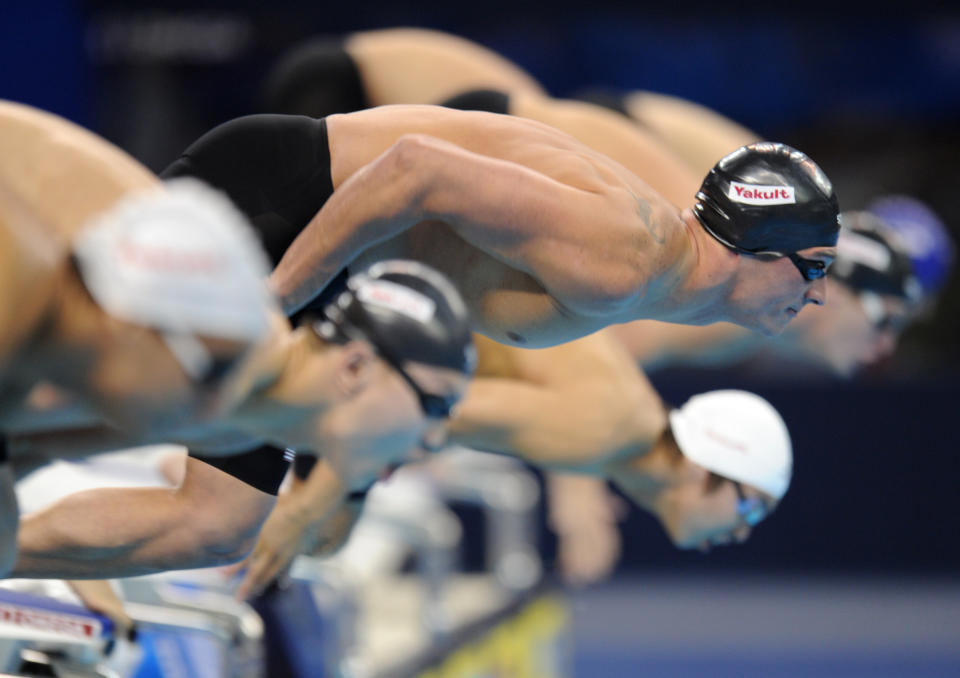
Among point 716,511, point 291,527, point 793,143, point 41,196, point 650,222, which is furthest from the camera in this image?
point 793,143

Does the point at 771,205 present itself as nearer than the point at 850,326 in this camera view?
Yes

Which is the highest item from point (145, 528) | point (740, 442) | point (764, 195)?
point (764, 195)

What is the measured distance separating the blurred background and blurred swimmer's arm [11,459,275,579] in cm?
600

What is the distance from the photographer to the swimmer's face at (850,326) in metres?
5.57

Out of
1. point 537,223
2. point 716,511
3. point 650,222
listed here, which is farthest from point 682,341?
point 537,223

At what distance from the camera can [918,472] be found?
1026 centimetres

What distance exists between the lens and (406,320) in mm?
2652

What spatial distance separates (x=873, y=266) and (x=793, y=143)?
5.32 metres

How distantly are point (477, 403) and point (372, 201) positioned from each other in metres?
1.44

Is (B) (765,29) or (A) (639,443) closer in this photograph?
(A) (639,443)

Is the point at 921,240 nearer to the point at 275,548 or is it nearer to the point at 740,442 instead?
the point at 740,442

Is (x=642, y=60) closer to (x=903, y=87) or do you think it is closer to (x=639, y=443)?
(x=903, y=87)

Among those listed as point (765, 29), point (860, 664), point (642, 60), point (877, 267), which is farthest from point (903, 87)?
point (877, 267)

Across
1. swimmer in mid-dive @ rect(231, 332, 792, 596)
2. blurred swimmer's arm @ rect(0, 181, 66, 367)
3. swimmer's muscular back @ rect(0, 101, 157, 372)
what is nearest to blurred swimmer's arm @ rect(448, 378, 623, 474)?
swimmer in mid-dive @ rect(231, 332, 792, 596)
